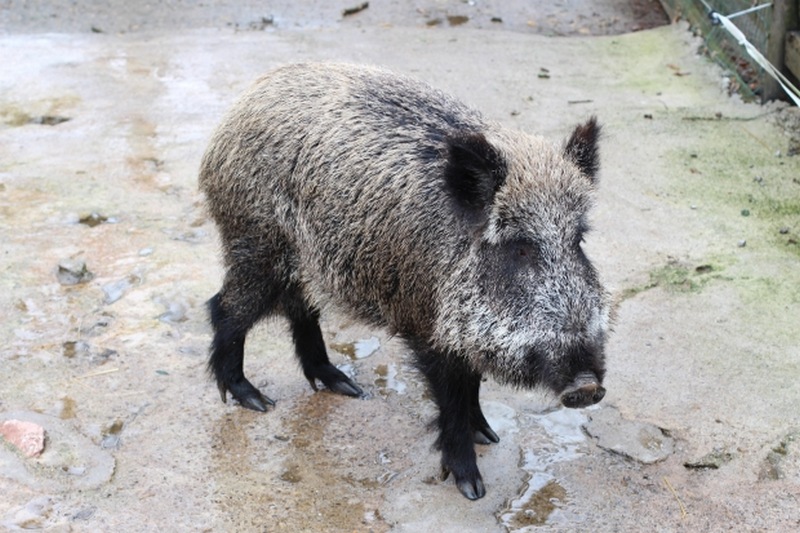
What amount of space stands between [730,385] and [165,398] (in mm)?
2545

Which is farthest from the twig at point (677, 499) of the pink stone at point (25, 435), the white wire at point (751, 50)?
the white wire at point (751, 50)

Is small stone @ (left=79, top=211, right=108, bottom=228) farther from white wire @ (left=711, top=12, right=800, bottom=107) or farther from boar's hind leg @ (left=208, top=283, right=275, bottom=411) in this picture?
white wire @ (left=711, top=12, right=800, bottom=107)

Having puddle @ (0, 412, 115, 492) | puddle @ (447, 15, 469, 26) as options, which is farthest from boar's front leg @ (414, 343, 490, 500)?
puddle @ (447, 15, 469, 26)

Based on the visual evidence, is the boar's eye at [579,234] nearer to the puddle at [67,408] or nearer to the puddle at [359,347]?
the puddle at [359,347]

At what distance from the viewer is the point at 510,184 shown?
143 inches

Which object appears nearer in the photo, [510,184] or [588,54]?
[510,184]

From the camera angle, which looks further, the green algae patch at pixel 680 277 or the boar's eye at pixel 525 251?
the green algae patch at pixel 680 277

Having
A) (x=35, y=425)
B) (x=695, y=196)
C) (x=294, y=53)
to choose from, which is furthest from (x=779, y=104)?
(x=35, y=425)

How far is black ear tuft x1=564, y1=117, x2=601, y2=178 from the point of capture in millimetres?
3865

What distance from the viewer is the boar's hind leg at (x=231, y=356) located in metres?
4.52

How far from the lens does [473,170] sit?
3.62 metres

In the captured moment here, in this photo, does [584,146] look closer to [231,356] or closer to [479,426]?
[479,426]

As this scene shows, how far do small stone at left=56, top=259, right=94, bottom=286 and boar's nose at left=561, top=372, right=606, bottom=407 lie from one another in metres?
3.00

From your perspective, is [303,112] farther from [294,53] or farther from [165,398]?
[294,53]
